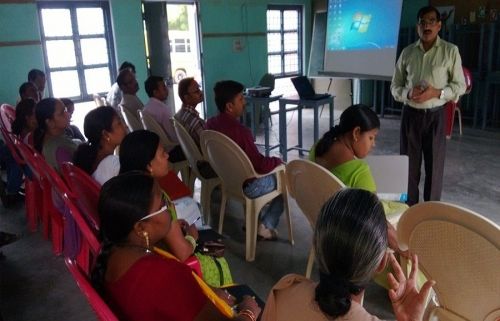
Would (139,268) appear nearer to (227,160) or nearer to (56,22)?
(227,160)

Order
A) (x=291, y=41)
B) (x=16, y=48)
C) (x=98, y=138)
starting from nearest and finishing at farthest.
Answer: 1. (x=98, y=138)
2. (x=16, y=48)
3. (x=291, y=41)

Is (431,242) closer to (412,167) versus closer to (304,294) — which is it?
(304,294)

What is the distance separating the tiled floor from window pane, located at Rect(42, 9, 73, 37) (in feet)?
9.39

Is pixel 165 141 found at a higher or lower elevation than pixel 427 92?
lower

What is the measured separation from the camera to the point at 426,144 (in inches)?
120

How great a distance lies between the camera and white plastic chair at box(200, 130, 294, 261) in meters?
2.49

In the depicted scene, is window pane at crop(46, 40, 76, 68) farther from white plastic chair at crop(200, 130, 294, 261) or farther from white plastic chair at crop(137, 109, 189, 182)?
white plastic chair at crop(200, 130, 294, 261)

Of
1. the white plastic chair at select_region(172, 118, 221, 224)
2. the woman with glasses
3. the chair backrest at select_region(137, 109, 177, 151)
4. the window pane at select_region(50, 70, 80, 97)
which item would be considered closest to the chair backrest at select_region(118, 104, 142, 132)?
the chair backrest at select_region(137, 109, 177, 151)

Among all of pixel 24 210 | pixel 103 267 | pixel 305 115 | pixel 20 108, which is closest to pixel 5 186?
pixel 24 210

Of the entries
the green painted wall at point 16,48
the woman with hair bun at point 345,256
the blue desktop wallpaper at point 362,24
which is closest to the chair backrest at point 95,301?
the woman with hair bun at point 345,256

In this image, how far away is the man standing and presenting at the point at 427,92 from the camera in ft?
9.42

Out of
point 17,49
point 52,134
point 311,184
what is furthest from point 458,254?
point 17,49

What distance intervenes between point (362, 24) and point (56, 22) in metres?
3.97

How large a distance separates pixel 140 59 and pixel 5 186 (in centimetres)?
295
